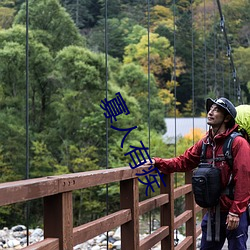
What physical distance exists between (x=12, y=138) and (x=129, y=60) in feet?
16.0

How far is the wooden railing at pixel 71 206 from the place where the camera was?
1.31 metres

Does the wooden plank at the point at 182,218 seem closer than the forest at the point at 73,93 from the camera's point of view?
Yes

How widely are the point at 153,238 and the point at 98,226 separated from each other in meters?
0.64

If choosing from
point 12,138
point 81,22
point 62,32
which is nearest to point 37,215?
point 12,138

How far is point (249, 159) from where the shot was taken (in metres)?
1.92

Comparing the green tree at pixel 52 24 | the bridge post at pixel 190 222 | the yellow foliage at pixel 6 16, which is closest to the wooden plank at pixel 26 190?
the bridge post at pixel 190 222

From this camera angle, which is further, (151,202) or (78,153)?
(78,153)

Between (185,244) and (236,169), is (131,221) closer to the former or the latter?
(236,169)

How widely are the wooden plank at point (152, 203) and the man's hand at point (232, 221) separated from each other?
1.18ft

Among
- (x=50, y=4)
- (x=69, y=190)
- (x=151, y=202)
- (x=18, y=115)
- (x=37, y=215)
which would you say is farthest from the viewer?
(x=50, y=4)

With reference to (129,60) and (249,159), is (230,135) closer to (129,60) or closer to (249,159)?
(249,159)

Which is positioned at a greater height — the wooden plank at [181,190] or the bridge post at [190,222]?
the wooden plank at [181,190]

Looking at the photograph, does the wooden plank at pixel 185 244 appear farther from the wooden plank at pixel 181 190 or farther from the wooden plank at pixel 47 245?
the wooden plank at pixel 47 245

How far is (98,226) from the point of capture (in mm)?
1708
